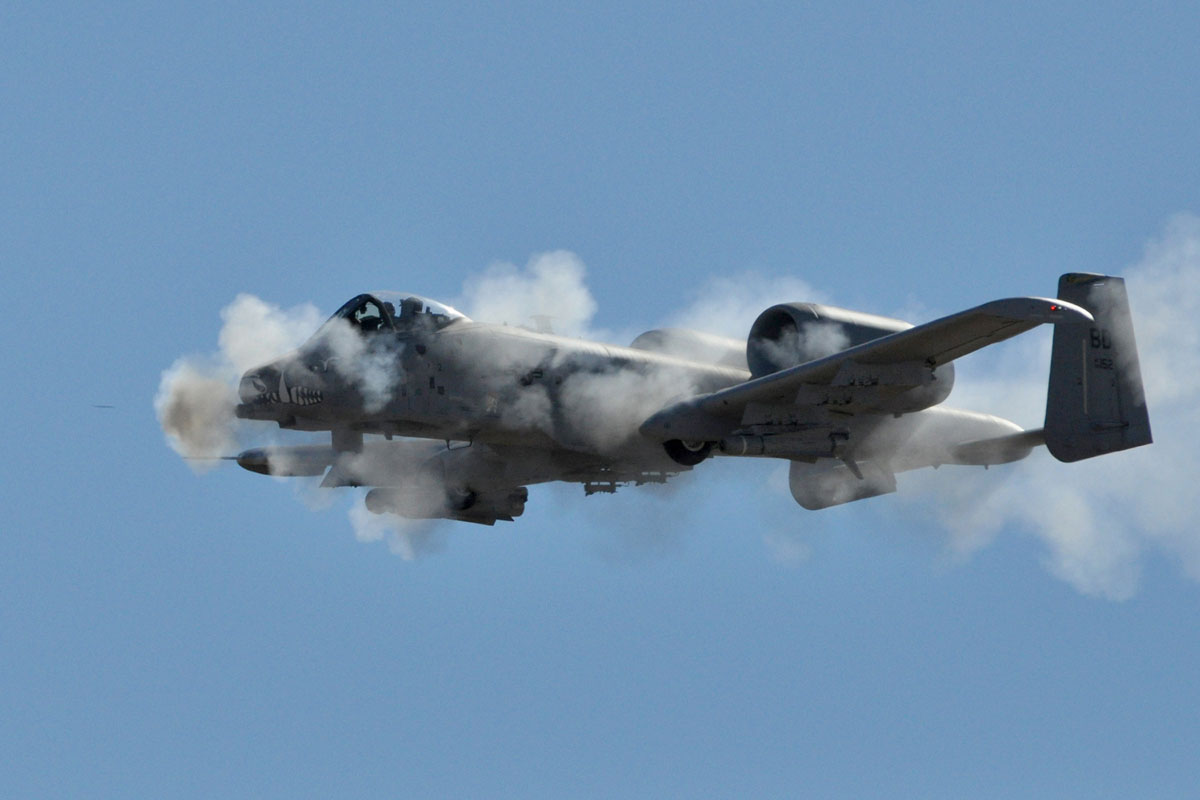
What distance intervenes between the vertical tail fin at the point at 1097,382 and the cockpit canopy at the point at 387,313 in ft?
38.1

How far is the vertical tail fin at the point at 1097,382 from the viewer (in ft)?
106

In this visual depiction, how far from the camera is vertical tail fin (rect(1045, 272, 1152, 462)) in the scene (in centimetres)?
3244

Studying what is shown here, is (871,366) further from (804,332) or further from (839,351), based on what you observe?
(804,332)

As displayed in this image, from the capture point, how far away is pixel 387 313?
99.9 feet

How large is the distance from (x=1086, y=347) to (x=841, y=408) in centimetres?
580

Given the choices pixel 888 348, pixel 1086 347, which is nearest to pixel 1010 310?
pixel 888 348

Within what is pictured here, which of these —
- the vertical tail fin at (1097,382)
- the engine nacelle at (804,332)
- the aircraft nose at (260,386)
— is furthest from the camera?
the vertical tail fin at (1097,382)

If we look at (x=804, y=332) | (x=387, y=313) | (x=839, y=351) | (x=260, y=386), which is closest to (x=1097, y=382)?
(x=839, y=351)

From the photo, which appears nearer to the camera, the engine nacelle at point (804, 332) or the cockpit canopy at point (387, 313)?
the cockpit canopy at point (387, 313)

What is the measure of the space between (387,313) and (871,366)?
328 inches

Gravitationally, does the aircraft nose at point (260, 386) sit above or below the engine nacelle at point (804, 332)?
below

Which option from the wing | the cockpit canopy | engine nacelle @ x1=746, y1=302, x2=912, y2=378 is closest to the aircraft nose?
the cockpit canopy

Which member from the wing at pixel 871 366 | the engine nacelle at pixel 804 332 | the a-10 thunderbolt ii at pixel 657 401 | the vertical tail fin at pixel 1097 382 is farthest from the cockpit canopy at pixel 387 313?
the vertical tail fin at pixel 1097 382

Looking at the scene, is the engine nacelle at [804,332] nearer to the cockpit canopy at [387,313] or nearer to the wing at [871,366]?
the wing at [871,366]
